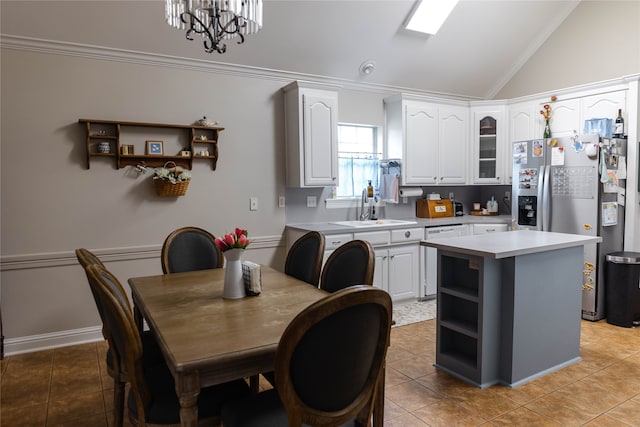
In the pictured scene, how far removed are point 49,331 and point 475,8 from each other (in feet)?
15.9

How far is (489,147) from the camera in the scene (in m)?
5.22

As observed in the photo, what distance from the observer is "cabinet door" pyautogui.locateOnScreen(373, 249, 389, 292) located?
13.8 feet

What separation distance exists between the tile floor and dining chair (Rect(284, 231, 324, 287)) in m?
0.87

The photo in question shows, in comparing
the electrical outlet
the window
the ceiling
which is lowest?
the electrical outlet

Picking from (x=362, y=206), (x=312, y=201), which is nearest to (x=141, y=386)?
(x=312, y=201)

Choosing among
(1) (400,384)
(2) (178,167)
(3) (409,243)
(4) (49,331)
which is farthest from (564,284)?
(4) (49,331)

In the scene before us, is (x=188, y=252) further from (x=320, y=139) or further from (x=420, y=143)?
(x=420, y=143)

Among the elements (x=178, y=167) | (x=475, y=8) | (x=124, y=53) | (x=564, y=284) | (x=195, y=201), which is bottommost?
(x=564, y=284)

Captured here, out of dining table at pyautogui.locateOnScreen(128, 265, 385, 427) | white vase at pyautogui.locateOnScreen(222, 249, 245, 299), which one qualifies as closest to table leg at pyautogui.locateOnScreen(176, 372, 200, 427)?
dining table at pyautogui.locateOnScreen(128, 265, 385, 427)

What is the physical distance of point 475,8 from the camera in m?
4.33

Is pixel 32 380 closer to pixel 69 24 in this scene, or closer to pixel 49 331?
pixel 49 331

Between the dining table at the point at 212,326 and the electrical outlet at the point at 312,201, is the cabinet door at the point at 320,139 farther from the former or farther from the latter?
the dining table at the point at 212,326

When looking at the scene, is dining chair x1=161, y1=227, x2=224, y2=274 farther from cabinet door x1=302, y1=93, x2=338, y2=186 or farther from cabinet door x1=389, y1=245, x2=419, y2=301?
cabinet door x1=389, y1=245, x2=419, y2=301

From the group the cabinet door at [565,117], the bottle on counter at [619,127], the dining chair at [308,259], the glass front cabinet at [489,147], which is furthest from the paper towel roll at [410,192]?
the dining chair at [308,259]
